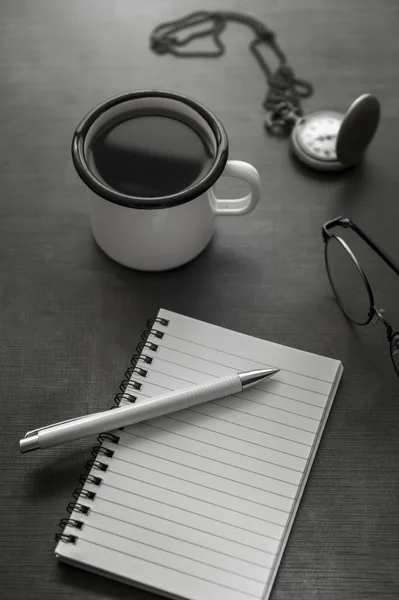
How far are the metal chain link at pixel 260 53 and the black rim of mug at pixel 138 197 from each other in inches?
8.0

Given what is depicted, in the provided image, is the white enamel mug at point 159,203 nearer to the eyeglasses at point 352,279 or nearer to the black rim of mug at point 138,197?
the black rim of mug at point 138,197

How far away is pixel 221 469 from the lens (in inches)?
30.4

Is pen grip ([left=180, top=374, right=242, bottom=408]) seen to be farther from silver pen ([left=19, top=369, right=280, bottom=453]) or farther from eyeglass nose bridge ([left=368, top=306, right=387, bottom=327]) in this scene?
eyeglass nose bridge ([left=368, top=306, right=387, bottom=327])

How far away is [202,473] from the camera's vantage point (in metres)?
0.77

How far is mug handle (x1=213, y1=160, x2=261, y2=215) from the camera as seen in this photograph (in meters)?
0.86

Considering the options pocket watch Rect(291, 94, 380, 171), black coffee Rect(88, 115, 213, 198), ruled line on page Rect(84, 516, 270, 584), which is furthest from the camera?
pocket watch Rect(291, 94, 380, 171)

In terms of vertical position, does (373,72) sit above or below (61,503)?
above

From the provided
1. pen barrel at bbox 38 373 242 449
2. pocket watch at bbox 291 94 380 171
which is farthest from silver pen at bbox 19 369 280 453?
pocket watch at bbox 291 94 380 171

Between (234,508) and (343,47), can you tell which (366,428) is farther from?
(343,47)

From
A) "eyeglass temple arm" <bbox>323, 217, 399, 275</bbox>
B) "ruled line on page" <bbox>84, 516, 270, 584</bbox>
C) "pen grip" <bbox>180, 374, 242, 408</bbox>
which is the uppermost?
"eyeglass temple arm" <bbox>323, 217, 399, 275</bbox>

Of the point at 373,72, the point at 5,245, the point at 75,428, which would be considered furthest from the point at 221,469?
the point at 373,72

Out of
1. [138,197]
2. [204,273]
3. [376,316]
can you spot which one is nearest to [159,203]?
[138,197]

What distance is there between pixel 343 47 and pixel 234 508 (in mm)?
680

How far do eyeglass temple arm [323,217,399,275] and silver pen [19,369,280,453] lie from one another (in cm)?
17
